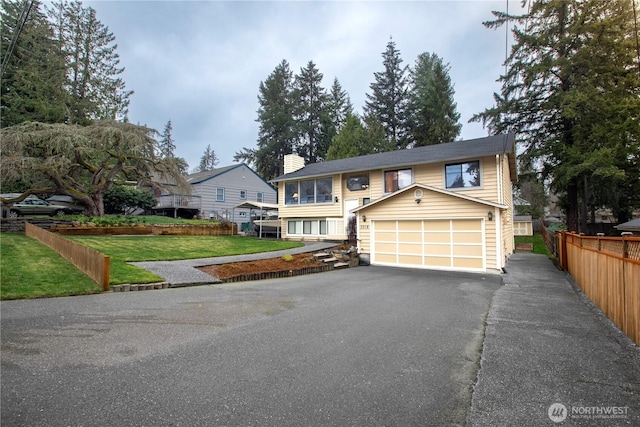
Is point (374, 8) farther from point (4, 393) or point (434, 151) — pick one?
point (4, 393)

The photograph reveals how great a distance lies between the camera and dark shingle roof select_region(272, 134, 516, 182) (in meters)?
15.0

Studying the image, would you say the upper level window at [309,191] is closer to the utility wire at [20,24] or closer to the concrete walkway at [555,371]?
the concrete walkway at [555,371]

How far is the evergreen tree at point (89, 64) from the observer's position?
29.7 metres

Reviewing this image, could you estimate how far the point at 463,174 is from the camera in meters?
15.4

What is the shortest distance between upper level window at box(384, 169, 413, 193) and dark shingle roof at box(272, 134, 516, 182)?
0.53 metres

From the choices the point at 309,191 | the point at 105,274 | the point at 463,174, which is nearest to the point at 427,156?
the point at 463,174

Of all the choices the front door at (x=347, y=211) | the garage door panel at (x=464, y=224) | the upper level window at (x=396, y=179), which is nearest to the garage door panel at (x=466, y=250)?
the garage door panel at (x=464, y=224)

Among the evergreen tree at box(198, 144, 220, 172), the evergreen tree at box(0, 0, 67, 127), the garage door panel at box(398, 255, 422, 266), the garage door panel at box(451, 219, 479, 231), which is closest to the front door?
the garage door panel at box(398, 255, 422, 266)

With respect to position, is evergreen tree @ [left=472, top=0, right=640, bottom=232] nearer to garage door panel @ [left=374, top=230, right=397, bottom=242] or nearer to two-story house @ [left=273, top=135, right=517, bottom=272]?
two-story house @ [left=273, top=135, right=517, bottom=272]

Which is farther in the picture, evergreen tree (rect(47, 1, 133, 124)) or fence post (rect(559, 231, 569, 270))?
evergreen tree (rect(47, 1, 133, 124))

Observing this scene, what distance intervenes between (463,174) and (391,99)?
28.6m


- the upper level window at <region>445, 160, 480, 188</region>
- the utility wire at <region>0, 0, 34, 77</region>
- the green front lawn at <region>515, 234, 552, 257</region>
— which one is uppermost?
the utility wire at <region>0, 0, 34, 77</region>

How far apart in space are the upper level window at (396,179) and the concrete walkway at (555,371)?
36.1 ft

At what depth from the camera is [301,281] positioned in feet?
34.7
